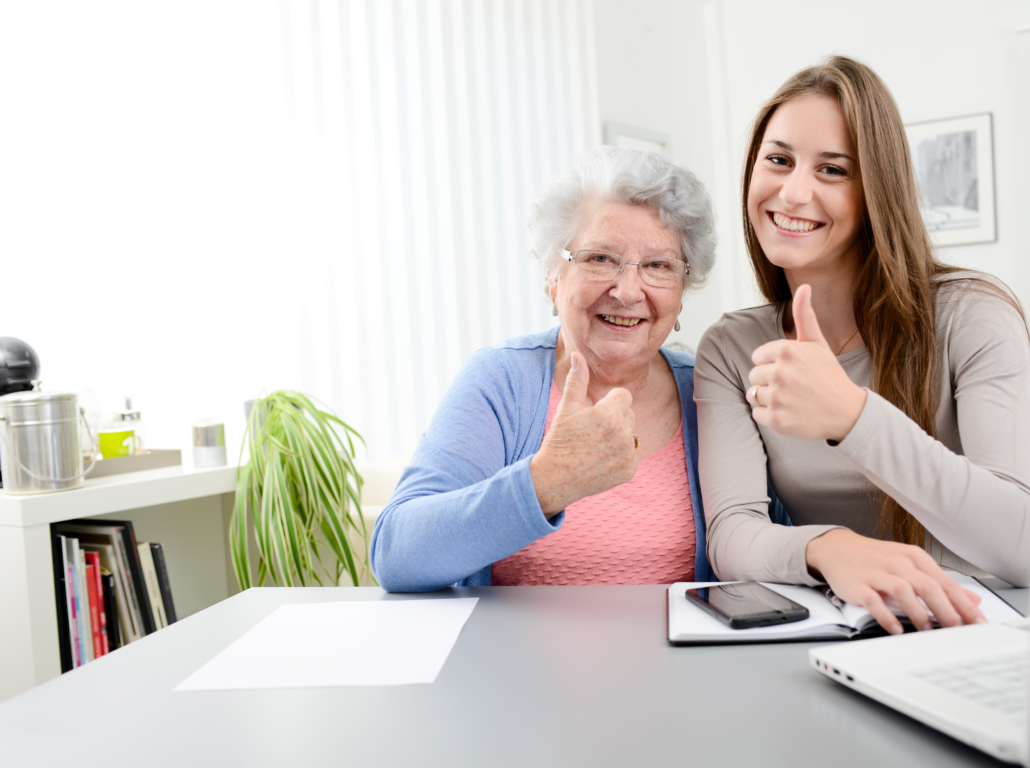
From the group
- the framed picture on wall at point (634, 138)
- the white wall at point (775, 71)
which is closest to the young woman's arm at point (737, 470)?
the white wall at point (775, 71)

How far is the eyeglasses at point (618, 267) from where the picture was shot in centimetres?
140

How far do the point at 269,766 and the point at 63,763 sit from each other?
0.56ft

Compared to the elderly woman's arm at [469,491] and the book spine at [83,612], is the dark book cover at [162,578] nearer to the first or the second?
the book spine at [83,612]

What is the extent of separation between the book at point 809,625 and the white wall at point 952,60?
11.1 feet

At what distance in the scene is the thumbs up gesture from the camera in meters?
0.98

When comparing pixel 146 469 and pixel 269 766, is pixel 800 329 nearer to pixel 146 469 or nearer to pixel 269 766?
pixel 269 766

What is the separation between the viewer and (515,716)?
682 mm

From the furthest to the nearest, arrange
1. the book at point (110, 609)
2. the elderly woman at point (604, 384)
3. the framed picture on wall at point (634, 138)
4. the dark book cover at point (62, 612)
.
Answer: the framed picture on wall at point (634, 138) → the book at point (110, 609) → the dark book cover at point (62, 612) → the elderly woman at point (604, 384)

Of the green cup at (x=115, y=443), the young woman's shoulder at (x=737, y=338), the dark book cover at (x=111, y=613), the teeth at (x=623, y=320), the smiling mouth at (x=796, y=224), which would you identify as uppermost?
the smiling mouth at (x=796, y=224)

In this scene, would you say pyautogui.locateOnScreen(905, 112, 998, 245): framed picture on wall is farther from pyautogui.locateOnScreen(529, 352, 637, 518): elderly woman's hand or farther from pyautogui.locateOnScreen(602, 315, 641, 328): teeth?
pyautogui.locateOnScreen(529, 352, 637, 518): elderly woman's hand

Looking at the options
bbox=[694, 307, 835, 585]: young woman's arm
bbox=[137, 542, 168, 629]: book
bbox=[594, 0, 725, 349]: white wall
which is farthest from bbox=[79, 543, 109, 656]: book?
bbox=[594, 0, 725, 349]: white wall

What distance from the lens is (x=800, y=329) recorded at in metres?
1.07

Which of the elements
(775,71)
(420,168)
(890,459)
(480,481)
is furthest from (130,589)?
(775,71)

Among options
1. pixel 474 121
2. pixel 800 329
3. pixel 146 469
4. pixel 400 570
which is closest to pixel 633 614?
pixel 400 570
